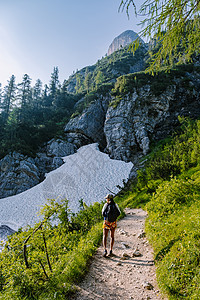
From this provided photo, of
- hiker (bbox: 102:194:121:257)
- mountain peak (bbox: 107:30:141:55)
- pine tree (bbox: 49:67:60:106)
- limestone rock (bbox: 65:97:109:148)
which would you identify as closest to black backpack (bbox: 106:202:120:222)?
hiker (bbox: 102:194:121:257)

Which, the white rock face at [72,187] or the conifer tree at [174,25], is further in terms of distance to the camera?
the white rock face at [72,187]

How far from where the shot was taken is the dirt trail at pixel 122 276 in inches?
123

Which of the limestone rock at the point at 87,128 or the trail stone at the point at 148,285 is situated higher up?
the limestone rock at the point at 87,128

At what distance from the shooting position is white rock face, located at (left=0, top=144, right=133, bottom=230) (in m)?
17.4

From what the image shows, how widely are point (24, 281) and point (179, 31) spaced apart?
606 centimetres

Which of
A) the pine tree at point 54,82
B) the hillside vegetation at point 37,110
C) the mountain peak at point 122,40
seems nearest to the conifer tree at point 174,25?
the hillside vegetation at point 37,110

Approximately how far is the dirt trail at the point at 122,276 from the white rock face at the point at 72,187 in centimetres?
1219

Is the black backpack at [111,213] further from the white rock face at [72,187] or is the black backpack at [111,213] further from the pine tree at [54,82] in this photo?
the pine tree at [54,82]

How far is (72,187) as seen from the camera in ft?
68.6

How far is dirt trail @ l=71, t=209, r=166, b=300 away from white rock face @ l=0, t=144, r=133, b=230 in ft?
40.0

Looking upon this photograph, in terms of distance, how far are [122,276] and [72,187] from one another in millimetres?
17918

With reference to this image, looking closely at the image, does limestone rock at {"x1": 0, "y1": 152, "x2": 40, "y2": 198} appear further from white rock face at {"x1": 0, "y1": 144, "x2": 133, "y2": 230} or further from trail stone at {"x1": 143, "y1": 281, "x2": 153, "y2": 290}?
trail stone at {"x1": 143, "y1": 281, "x2": 153, "y2": 290}

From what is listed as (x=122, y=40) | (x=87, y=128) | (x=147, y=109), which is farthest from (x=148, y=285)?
(x=122, y=40)

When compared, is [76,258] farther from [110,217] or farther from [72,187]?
[72,187]
